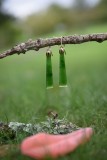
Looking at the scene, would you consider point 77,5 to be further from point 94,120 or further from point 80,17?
point 94,120

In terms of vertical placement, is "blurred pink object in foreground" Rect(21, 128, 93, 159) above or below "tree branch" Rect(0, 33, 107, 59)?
below

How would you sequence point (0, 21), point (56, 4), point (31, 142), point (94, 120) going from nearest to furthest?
point (31, 142) < point (94, 120) < point (0, 21) < point (56, 4)

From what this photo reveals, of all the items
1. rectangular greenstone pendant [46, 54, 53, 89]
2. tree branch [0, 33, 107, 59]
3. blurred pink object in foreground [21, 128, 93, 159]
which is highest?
tree branch [0, 33, 107, 59]

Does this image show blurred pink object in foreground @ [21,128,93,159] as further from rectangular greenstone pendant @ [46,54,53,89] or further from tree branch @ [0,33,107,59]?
tree branch @ [0,33,107,59]

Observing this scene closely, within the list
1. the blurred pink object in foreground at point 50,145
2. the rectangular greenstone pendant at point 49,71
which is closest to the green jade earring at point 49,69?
the rectangular greenstone pendant at point 49,71

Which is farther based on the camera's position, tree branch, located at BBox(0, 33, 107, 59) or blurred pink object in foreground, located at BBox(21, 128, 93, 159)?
tree branch, located at BBox(0, 33, 107, 59)

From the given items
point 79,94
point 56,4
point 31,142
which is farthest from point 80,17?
point 31,142

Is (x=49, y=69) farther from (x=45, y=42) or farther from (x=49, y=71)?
(x=45, y=42)

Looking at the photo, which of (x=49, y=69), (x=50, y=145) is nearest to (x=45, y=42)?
(x=49, y=69)

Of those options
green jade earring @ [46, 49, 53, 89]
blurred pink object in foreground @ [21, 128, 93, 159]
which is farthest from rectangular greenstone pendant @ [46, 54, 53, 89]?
blurred pink object in foreground @ [21, 128, 93, 159]
